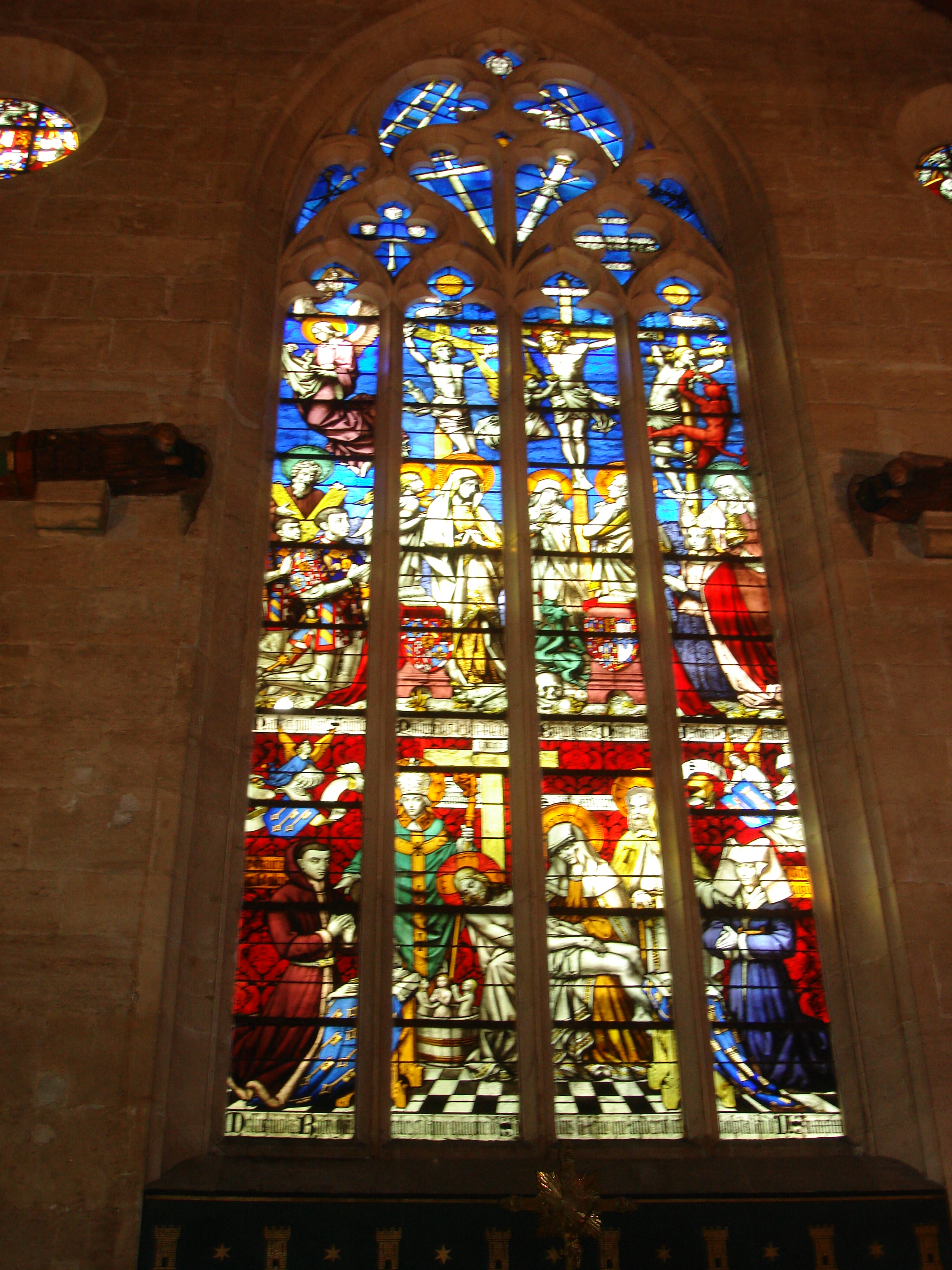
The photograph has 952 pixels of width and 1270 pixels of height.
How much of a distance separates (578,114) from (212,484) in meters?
4.38

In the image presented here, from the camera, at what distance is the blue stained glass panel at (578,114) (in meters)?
10.2

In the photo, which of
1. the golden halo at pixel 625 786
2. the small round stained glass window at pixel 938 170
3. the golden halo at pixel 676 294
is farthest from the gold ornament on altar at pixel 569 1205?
the small round stained glass window at pixel 938 170

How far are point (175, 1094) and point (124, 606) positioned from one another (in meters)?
2.26

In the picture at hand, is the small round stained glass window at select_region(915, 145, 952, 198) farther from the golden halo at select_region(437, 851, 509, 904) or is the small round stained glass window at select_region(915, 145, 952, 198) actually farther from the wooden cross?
the golden halo at select_region(437, 851, 509, 904)

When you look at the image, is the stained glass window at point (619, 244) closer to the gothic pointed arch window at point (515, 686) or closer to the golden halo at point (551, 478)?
the gothic pointed arch window at point (515, 686)

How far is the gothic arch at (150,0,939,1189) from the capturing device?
6.46 meters

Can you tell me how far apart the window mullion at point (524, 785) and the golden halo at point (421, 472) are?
0.40m

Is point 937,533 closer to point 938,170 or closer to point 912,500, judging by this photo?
point 912,500

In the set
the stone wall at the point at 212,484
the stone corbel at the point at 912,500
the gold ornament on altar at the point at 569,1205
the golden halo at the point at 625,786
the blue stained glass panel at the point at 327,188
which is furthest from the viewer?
the blue stained glass panel at the point at 327,188

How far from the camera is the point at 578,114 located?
10.3 metres

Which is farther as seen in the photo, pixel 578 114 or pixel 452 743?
pixel 578 114

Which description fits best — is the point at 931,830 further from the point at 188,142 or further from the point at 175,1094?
the point at 188,142

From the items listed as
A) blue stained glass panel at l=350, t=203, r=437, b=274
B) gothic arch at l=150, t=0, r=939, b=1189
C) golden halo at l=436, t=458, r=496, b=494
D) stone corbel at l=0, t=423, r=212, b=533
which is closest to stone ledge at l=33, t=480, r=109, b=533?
stone corbel at l=0, t=423, r=212, b=533

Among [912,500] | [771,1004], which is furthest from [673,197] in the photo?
[771,1004]
